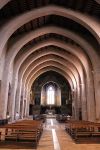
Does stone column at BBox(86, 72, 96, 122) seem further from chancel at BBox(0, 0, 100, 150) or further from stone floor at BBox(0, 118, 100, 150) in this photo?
stone floor at BBox(0, 118, 100, 150)

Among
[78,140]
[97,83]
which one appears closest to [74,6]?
[97,83]

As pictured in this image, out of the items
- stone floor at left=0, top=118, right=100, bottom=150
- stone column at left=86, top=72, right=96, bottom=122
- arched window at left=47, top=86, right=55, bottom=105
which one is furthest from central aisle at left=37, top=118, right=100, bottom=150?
arched window at left=47, top=86, right=55, bottom=105

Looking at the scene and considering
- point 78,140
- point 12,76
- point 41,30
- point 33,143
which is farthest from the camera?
point 12,76

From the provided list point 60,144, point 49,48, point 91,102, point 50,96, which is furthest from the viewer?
point 50,96

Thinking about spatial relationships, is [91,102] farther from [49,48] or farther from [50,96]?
[50,96]

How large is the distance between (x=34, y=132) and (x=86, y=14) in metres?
11.0

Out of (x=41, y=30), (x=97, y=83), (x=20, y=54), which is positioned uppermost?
(x=41, y=30)

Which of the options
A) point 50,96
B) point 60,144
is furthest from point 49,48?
point 50,96

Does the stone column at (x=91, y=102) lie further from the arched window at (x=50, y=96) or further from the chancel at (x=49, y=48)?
the arched window at (x=50, y=96)

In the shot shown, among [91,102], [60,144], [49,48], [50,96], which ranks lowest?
[60,144]

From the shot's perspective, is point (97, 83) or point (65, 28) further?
point (65, 28)

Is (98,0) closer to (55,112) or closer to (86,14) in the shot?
(86,14)

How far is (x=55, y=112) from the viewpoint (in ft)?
140

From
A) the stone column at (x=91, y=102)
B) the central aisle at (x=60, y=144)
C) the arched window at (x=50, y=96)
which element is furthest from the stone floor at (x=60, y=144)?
the arched window at (x=50, y=96)
